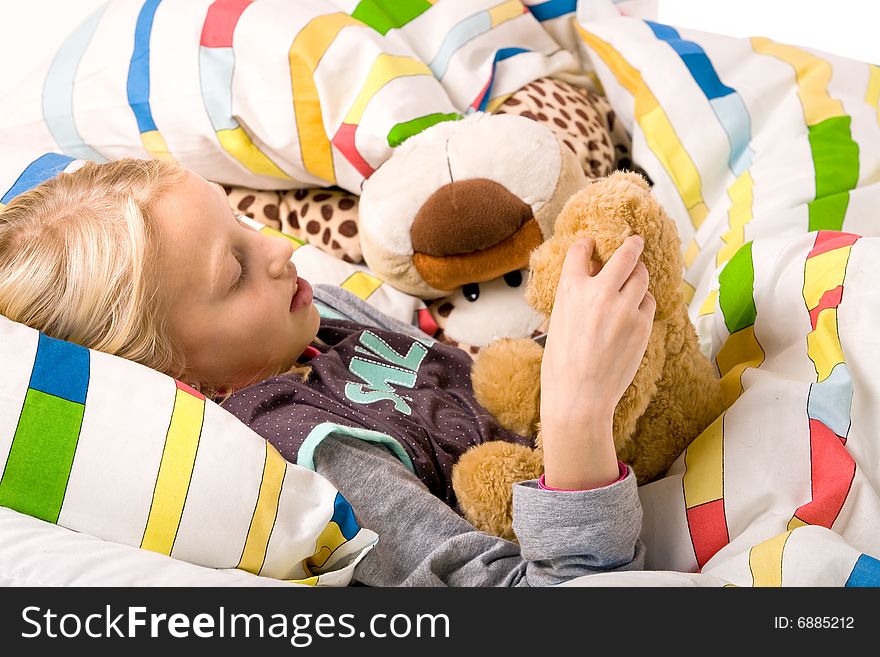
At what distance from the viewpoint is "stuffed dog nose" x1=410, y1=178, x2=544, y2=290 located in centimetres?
106

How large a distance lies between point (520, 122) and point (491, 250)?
0.17m

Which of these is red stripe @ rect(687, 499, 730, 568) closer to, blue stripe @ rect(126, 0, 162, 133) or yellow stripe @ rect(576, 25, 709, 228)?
yellow stripe @ rect(576, 25, 709, 228)

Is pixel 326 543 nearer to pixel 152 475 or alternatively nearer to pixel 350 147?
pixel 152 475

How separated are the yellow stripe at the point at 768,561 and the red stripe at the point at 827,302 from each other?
232 millimetres

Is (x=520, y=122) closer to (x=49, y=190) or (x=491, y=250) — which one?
(x=491, y=250)

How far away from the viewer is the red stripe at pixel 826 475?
0.73 metres

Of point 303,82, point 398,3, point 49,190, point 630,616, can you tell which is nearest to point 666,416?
point 630,616

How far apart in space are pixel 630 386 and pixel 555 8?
3.23ft

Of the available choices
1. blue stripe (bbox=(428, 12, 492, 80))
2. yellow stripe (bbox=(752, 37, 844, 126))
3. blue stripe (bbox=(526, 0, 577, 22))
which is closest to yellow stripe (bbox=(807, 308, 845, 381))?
yellow stripe (bbox=(752, 37, 844, 126))

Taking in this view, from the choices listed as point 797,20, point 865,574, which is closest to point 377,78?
point 865,574

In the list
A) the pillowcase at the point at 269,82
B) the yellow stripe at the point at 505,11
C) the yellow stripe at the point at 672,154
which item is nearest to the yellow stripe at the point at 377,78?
the pillowcase at the point at 269,82

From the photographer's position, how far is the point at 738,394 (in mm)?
875

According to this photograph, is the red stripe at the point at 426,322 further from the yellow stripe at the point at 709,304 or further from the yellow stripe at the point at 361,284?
the yellow stripe at the point at 709,304

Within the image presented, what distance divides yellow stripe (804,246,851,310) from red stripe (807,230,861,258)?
0.01m
